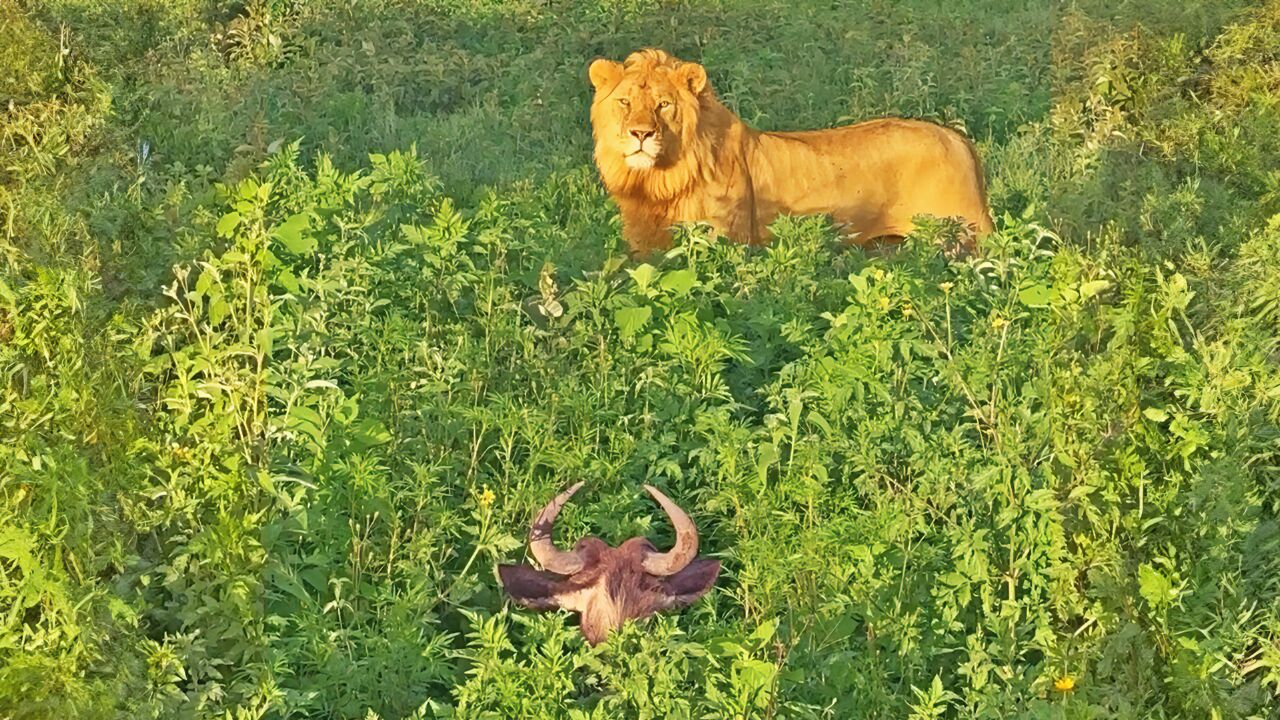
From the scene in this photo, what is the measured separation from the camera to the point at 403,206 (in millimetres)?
7668

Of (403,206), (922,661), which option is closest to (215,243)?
(403,206)

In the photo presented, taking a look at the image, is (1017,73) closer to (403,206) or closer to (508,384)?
(403,206)

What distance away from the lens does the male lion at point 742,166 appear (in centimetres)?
807

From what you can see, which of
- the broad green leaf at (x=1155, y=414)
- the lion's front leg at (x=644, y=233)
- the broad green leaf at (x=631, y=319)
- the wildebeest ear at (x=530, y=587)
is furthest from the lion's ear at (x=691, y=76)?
the wildebeest ear at (x=530, y=587)

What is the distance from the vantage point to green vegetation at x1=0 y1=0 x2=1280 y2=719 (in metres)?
5.29

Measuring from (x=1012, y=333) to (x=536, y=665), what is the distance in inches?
97.4

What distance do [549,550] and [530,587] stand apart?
0.44ft

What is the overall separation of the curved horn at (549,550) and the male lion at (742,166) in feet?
8.43

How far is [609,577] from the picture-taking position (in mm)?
5570

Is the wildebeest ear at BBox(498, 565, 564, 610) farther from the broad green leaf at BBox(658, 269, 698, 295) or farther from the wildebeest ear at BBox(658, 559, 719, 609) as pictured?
the broad green leaf at BBox(658, 269, 698, 295)

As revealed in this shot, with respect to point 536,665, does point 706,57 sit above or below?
below

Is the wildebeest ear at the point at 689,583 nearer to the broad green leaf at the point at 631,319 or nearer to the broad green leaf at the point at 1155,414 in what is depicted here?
the broad green leaf at the point at 631,319

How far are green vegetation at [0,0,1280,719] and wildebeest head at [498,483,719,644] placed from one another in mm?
83

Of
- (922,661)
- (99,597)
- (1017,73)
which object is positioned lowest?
(1017,73)
